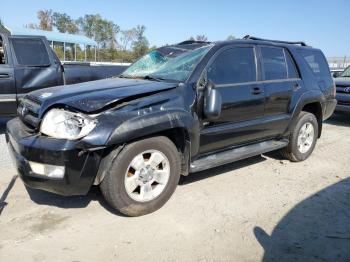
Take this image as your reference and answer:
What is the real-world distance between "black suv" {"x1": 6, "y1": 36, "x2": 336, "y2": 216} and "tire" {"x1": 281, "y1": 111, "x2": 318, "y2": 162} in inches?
0.9

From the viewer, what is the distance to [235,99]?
174 inches

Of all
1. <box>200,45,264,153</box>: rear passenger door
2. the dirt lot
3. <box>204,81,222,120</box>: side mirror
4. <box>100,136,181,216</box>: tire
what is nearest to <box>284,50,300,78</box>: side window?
<box>200,45,264,153</box>: rear passenger door

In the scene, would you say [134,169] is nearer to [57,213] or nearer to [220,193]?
[57,213]

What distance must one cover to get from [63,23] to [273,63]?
4991cm

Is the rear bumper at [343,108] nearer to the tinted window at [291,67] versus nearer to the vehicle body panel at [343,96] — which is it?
the vehicle body panel at [343,96]

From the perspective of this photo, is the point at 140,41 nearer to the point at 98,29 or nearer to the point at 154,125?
the point at 98,29

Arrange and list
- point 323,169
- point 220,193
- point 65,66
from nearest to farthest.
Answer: point 220,193, point 323,169, point 65,66

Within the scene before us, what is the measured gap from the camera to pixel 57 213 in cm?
373

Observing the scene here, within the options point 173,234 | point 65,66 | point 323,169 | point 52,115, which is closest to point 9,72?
point 65,66

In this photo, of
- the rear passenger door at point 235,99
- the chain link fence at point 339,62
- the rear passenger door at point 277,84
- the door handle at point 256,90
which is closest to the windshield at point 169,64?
the rear passenger door at point 235,99

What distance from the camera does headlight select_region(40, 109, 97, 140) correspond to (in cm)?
324

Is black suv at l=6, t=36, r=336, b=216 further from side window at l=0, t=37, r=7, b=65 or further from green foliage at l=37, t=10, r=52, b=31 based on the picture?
green foliage at l=37, t=10, r=52, b=31

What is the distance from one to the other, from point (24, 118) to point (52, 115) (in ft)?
2.04

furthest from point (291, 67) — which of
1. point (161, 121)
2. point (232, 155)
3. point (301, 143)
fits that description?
point (161, 121)
